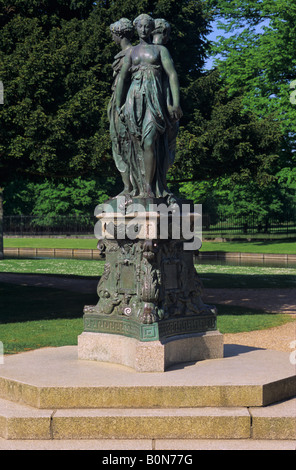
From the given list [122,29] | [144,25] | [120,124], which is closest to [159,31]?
[144,25]

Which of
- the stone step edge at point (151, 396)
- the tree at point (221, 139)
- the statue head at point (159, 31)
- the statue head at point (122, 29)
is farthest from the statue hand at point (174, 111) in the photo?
the tree at point (221, 139)

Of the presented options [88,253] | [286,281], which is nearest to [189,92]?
[286,281]

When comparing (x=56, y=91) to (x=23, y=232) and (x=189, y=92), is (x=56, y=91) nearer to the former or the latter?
(x=189, y=92)

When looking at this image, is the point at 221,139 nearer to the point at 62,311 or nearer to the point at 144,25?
the point at 62,311

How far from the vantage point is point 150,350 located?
7.37 m

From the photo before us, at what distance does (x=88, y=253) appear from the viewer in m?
39.0

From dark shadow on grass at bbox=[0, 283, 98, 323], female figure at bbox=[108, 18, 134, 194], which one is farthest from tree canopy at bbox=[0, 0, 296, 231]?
female figure at bbox=[108, 18, 134, 194]

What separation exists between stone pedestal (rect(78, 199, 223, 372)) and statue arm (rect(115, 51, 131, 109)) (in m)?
1.37

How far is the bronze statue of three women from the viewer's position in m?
7.93

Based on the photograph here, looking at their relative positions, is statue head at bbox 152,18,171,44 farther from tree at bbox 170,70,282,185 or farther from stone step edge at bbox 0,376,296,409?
tree at bbox 170,70,282,185

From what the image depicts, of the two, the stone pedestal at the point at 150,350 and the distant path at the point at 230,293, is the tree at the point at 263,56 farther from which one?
the stone pedestal at the point at 150,350

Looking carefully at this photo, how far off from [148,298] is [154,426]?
175 cm

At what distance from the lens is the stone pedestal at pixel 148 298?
7594 millimetres

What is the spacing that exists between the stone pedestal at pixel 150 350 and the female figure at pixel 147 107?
6.03 ft
